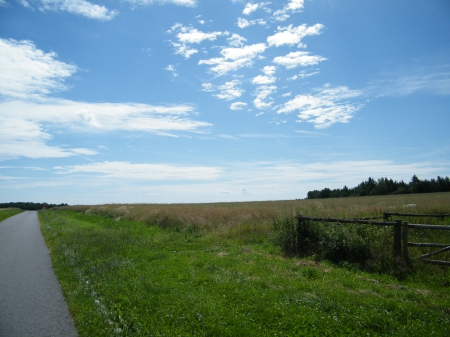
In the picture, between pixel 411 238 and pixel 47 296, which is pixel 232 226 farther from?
pixel 47 296

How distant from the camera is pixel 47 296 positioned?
704 centimetres

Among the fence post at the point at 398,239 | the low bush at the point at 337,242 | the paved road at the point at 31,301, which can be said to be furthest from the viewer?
the low bush at the point at 337,242

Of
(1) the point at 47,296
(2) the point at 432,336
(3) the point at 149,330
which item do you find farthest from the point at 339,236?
(1) the point at 47,296

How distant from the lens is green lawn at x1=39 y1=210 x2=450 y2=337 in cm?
505

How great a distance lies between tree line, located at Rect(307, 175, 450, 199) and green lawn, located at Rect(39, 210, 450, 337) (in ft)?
262

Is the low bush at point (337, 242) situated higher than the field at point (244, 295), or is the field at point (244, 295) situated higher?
the low bush at point (337, 242)

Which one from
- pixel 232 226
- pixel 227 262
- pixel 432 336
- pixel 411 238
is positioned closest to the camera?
pixel 432 336

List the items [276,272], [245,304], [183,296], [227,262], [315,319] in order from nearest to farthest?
[315,319]
[245,304]
[183,296]
[276,272]
[227,262]

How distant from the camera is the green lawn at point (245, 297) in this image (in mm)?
5055

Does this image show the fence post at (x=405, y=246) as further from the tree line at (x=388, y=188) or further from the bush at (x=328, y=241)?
the tree line at (x=388, y=188)

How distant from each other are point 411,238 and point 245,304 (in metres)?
8.20

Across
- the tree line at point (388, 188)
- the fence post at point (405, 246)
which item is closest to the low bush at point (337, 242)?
the fence post at point (405, 246)

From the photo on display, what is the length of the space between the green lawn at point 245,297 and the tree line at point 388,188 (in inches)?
3147

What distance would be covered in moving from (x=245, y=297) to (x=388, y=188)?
91.0m
